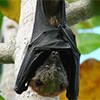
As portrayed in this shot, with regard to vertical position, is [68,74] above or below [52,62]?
below

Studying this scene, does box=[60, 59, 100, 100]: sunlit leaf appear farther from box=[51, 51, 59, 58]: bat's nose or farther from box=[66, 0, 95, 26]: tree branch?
box=[51, 51, 59, 58]: bat's nose

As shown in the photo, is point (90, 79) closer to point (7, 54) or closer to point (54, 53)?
point (7, 54)

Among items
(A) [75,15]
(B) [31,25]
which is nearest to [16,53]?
(B) [31,25]

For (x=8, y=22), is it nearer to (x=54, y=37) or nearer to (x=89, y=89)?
(x=89, y=89)

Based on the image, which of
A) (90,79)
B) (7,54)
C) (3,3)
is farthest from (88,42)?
(3,3)

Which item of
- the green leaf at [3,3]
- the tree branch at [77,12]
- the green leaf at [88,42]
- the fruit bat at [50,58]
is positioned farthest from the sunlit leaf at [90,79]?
the green leaf at [3,3]

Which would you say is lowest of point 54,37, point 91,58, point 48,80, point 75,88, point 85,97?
point 85,97
